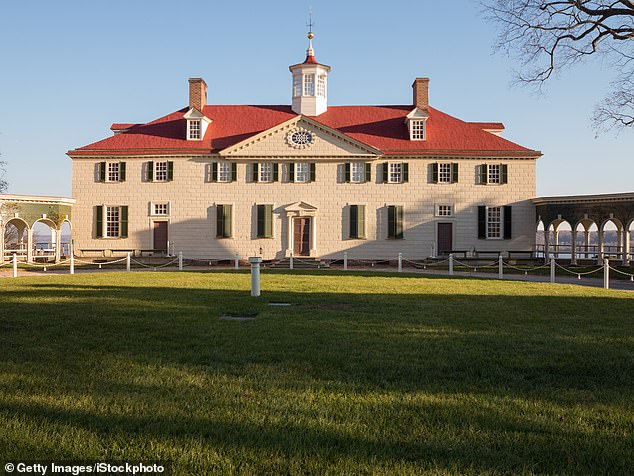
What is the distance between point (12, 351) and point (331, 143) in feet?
90.3

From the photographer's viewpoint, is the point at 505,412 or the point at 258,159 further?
the point at 258,159

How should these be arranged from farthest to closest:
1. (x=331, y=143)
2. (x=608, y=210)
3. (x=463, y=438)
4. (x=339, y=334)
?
(x=331, y=143) → (x=608, y=210) → (x=339, y=334) → (x=463, y=438)

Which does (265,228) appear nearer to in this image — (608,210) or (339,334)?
(608,210)

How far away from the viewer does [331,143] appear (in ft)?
107

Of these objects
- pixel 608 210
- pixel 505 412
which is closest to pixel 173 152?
pixel 608 210

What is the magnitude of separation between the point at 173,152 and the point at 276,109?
8.05m

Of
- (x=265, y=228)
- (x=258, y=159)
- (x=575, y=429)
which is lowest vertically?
(x=575, y=429)

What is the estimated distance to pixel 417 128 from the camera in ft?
111

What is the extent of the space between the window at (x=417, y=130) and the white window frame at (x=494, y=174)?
4.50 metres

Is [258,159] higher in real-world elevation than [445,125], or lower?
lower

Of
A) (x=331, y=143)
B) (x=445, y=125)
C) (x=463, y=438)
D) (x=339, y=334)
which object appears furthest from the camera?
(x=445, y=125)

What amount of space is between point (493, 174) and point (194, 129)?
61.7 ft

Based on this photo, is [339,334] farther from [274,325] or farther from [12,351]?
[12,351]

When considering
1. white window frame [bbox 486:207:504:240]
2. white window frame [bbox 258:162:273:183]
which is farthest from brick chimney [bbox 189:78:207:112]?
→ white window frame [bbox 486:207:504:240]
